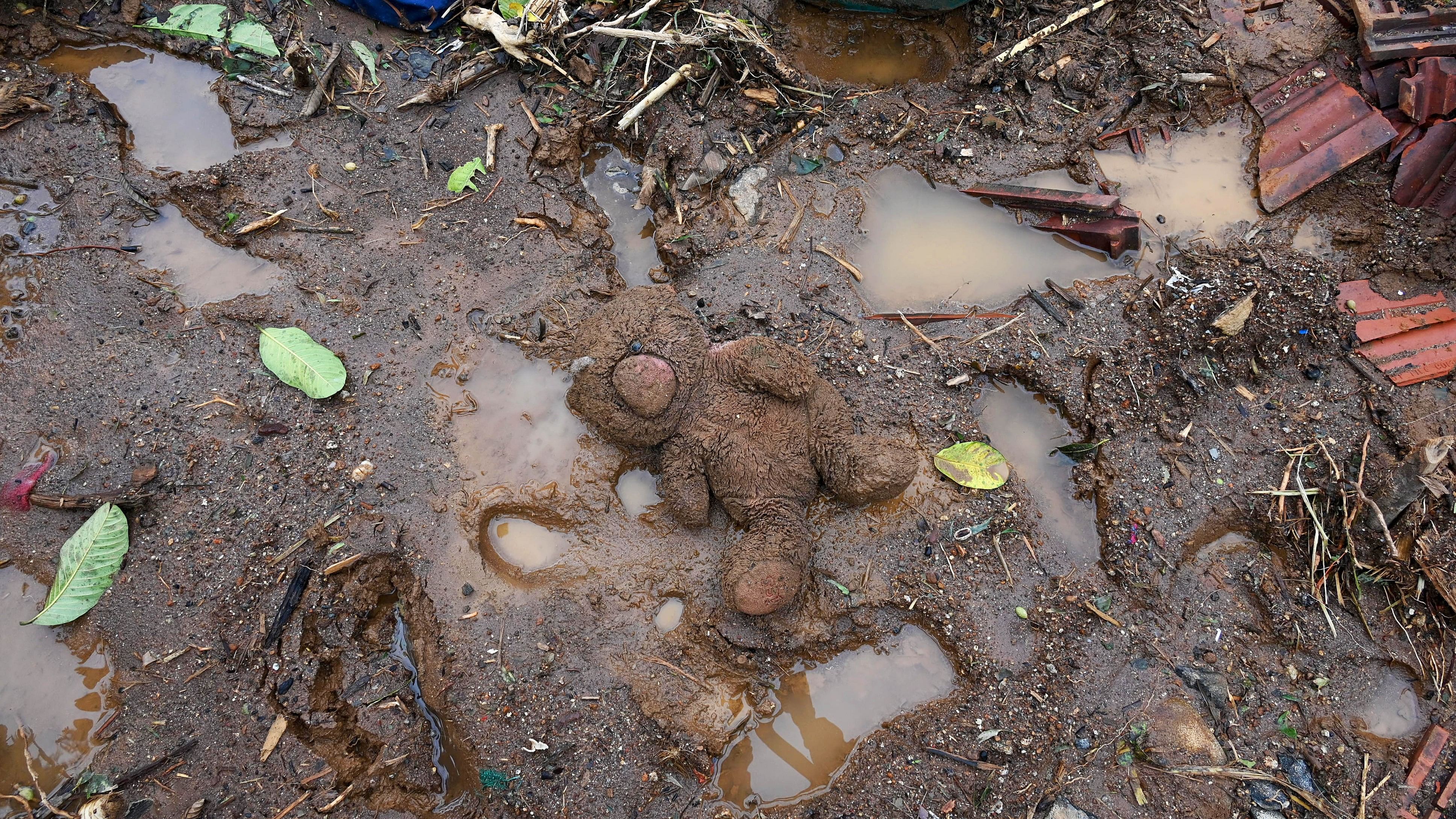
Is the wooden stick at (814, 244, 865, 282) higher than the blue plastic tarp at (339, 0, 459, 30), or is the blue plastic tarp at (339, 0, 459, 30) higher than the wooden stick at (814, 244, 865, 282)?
the blue plastic tarp at (339, 0, 459, 30)

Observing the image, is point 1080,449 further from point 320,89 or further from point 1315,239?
point 320,89

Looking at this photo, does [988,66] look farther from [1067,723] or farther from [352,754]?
[352,754]

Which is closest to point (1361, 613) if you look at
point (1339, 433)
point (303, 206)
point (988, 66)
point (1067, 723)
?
point (1339, 433)

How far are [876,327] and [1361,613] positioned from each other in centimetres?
291

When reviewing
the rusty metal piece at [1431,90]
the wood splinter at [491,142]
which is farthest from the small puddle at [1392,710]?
the wood splinter at [491,142]

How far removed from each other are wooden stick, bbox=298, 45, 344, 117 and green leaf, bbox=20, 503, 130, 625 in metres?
2.54

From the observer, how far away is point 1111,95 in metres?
4.21

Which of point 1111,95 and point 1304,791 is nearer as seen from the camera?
point 1304,791

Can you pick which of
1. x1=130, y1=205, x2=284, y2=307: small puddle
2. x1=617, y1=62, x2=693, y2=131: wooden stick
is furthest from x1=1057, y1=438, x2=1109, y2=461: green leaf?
x1=130, y1=205, x2=284, y2=307: small puddle

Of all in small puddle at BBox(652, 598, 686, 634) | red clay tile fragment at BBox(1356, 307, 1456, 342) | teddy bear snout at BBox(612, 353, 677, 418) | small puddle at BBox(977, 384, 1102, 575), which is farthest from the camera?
red clay tile fragment at BBox(1356, 307, 1456, 342)

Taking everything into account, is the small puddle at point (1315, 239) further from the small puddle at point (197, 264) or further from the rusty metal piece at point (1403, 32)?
the small puddle at point (197, 264)

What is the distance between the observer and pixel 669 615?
352 centimetres

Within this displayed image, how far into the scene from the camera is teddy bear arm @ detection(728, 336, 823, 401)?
10.8 feet

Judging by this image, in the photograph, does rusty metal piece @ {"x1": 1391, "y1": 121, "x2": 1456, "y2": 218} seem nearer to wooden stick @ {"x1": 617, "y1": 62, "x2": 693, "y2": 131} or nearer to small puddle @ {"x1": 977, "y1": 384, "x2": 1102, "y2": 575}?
small puddle @ {"x1": 977, "y1": 384, "x2": 1102, "y2": 575}
